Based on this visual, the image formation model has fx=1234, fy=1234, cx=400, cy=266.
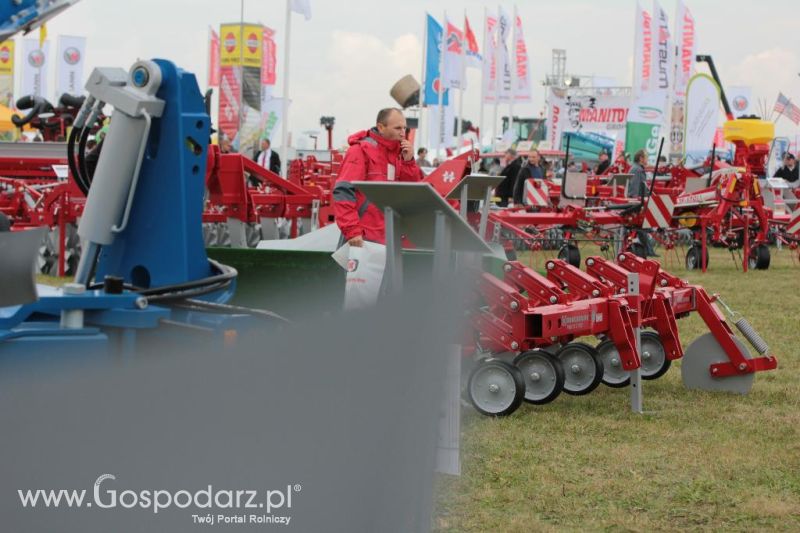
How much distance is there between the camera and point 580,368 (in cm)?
742

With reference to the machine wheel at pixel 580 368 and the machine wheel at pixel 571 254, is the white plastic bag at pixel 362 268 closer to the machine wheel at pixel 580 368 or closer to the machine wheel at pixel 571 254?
the machine wheel at pixel 580 368

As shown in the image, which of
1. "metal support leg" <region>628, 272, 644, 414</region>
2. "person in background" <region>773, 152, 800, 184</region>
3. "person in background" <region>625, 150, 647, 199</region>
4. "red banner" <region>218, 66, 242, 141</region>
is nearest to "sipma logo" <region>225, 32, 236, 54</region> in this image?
"red banner" <region>218, 66, 242, 141</region>

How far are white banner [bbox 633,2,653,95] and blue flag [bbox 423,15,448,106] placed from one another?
5.91 m

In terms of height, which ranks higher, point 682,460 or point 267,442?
point 267,442

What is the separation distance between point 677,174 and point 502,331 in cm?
1927

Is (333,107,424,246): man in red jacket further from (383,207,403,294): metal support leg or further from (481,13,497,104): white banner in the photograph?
(481,13,497,104): white banner

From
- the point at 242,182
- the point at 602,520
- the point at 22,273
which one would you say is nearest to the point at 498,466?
the point at 602,520

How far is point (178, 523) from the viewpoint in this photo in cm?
186

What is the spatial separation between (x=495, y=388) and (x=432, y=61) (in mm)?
31444

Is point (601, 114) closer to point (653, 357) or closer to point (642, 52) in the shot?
point (642, 52)

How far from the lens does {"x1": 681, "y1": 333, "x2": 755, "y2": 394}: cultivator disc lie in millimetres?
7734

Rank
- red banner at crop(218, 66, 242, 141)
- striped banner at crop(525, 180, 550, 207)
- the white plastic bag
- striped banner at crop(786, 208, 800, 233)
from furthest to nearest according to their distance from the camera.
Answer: red banner at crop(218, 66, 242, 141), striped banner at crop(525, 180, 550, 207), striped banner at crop(786, 208, 800, 233), the white plastic bag

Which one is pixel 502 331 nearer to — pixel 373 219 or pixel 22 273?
pixel 373 219

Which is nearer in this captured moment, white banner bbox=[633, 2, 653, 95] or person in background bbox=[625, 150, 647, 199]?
person in background bbox=[625, 150, 647, 199]
